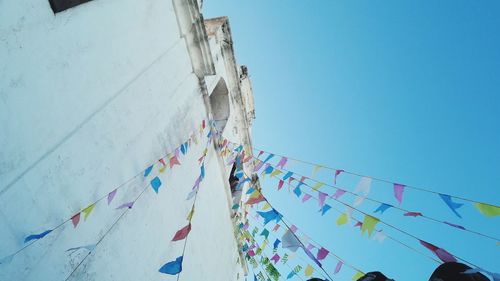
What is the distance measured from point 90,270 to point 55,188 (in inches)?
54.6

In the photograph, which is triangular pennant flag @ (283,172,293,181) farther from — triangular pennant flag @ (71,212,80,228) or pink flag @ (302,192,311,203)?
triangular pennant flag @ (71,212,80,228)

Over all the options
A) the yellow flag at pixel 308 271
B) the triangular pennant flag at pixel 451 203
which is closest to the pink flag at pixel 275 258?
the yellow flag at pixel 308 271

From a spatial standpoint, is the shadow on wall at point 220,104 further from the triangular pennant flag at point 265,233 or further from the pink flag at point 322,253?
the pink flag at point 322,253

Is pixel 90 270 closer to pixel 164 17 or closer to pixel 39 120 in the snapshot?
pixel 39 120

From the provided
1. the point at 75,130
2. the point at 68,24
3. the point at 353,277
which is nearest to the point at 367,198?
the point at 353,277

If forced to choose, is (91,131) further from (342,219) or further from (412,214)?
(412,214)

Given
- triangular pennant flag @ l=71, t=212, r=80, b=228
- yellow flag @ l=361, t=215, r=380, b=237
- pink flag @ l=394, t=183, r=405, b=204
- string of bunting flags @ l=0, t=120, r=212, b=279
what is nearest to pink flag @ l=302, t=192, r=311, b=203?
yellow flag @ l=361, t=215, r=380, b=237

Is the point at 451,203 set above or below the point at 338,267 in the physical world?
above

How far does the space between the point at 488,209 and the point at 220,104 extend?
26.9ft

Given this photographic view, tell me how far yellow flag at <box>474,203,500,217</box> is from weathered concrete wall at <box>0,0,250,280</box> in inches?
183

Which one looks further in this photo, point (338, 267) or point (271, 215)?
point (271, 215)

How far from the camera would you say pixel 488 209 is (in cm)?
328

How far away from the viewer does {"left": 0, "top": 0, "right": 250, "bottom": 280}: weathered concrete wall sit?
300 centimetres

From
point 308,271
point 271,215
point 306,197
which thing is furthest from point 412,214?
point 308,271
